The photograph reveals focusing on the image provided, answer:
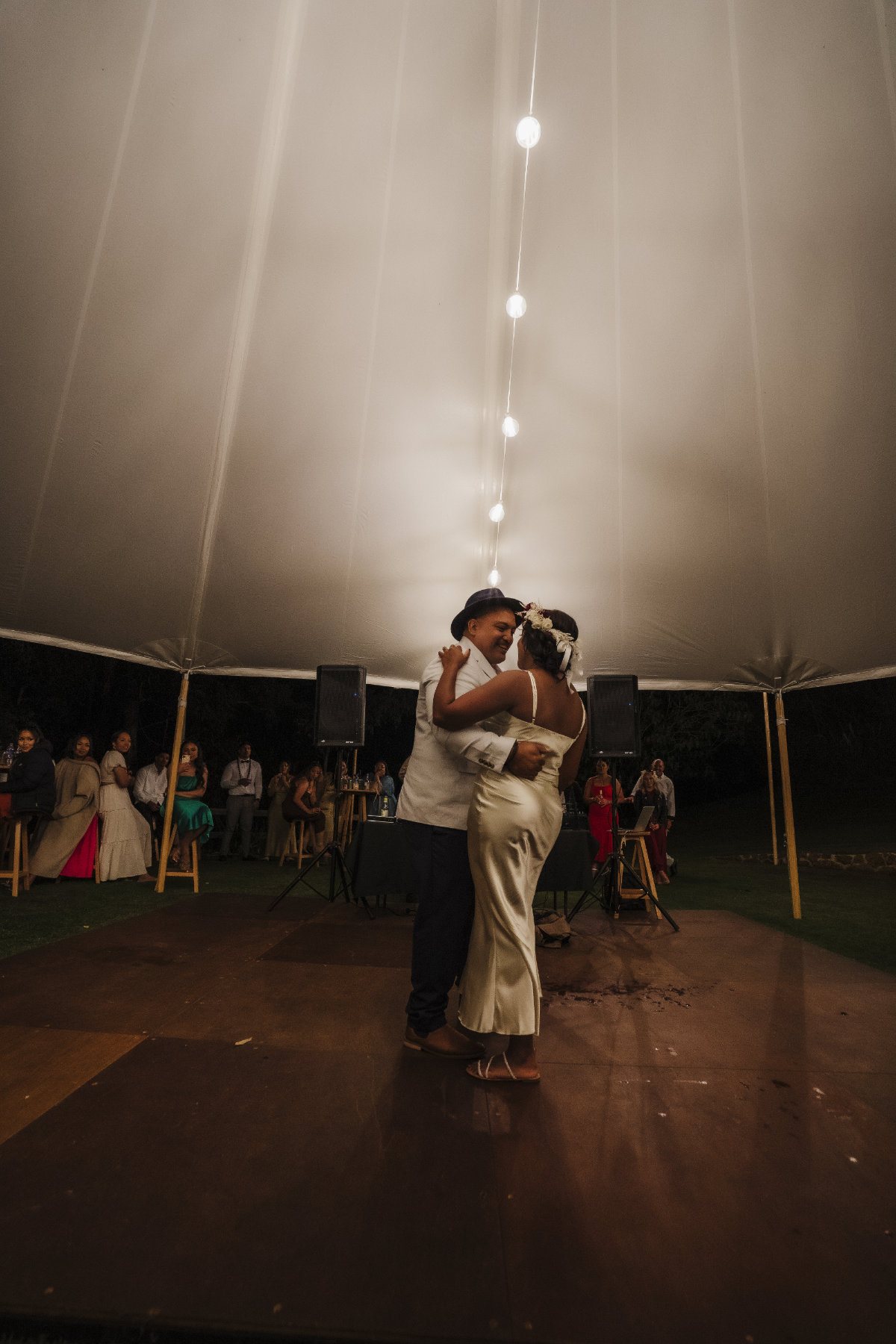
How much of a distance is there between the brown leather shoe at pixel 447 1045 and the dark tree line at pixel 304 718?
14090 millimetres

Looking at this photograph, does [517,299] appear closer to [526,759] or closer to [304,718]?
[526,759]

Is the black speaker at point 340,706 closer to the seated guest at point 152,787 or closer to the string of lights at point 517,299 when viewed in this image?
the string of lights at point 517,299

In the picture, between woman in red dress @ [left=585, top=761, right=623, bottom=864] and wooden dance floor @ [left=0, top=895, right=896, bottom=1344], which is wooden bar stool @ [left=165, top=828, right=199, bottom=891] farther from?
woman in red dress @ [left=585, top=761, right=623, bottom=864]

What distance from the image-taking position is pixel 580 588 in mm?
5359

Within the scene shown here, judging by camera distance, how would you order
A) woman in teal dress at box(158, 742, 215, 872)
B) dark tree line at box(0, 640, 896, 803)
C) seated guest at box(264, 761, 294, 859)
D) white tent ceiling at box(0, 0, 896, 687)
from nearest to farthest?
white tent ceiling at box(0, 0, 896, 687), woman in teal dress at box(158, 742, 215, 872), seated guest at box(264, 761, 294, 859), dark tree line at box(0, 640, 896, 803)

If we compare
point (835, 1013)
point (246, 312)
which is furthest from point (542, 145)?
point (835, 1013)

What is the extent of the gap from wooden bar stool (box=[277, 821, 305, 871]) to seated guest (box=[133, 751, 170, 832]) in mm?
1630

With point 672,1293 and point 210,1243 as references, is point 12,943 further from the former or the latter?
point 672,1293

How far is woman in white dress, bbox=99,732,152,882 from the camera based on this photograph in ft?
19.8

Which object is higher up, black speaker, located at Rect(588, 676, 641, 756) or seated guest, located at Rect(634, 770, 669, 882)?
black speaker, located at Rect(588, 676, 641, 756)

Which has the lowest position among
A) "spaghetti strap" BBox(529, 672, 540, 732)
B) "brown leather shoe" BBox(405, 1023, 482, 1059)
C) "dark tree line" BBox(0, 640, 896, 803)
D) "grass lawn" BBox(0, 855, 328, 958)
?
"grass lawn" BBox(0, 855, 328, 958)

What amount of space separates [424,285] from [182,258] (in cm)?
119

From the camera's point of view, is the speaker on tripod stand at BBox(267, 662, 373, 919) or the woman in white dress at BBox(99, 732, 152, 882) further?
the woman in white dress at BBox(99, 732, 152, 882)

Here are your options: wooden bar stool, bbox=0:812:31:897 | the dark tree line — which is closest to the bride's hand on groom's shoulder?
wooden bar stool, bbox=0:812:31:897
